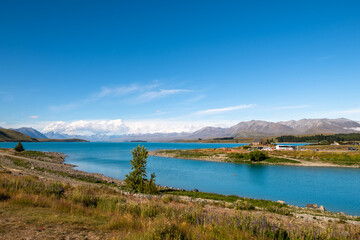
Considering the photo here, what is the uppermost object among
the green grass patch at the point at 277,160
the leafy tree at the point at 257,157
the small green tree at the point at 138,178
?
the small green tree at the point at 138,178

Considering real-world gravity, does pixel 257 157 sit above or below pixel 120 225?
below

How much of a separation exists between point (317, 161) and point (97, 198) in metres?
73.0

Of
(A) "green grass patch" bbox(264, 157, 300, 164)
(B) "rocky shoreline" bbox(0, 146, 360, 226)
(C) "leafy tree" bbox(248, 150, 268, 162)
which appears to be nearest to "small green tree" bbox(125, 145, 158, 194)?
(B) "rocky shoreline" bbox(0, 146, 360, 226)

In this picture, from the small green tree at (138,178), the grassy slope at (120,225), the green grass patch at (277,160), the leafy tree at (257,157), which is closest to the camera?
the grassy slope at (120,225)

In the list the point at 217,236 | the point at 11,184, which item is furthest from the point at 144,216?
the point at 11,184

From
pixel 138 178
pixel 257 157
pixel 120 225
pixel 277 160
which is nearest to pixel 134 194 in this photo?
pixel 138 178

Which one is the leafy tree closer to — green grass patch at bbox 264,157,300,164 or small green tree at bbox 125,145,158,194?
green grass patch at bbox 264,157,300,164

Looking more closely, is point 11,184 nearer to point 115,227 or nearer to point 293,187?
point 115,227

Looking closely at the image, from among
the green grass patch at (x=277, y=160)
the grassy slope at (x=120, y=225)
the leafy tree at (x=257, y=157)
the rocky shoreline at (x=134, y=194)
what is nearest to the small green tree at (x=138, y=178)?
the rocky shoreline at (x=134, y=194)

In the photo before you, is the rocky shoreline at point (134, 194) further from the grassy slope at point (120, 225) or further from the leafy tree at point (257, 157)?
the leafy tree at point (257, 157)

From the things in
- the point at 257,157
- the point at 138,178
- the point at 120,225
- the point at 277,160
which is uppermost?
the point at 120,225

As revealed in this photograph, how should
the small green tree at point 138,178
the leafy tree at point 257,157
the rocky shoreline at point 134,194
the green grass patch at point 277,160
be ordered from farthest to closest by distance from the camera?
the leafy tree at point 257,157 → the green grass patch at point 277,160 → the small green tree at point 138,178 → the rocky shoreline at point 134,194

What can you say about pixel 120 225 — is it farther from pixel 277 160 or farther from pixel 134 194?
pixel 277 160

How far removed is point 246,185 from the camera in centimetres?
3897
